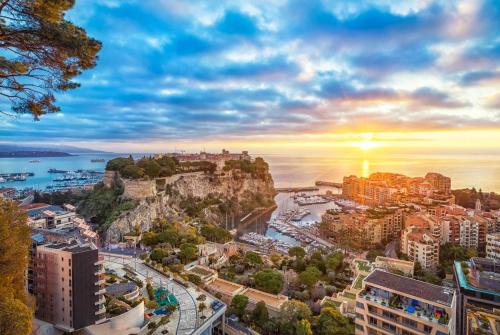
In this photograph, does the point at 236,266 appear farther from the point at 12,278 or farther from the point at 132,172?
the point at 132,172

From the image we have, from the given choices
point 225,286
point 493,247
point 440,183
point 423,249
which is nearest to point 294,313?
point 225,286

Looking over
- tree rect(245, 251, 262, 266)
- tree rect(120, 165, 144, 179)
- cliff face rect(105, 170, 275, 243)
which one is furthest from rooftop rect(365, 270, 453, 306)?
tree rect(120, 165, 144, 179)

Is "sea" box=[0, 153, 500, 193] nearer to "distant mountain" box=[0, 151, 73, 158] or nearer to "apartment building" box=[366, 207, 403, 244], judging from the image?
"distant mountain" box=[0, 151, 73, 158]

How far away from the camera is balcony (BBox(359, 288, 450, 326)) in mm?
7348

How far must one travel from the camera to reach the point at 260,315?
9891mm

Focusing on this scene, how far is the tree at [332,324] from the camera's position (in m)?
8.77

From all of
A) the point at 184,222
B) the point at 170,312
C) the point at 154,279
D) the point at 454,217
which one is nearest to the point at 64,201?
the point at 184,222

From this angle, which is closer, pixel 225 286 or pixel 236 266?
pixel 225 286

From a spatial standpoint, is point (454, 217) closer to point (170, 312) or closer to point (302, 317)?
point (302, 317)

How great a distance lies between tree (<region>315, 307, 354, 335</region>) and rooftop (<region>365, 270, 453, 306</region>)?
1583mm

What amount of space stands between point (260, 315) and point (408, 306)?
460cm

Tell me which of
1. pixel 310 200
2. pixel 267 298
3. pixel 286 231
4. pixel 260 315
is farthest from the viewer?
pixel 310 200

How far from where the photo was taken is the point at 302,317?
9406mm

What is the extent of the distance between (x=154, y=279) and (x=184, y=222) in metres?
11.1
